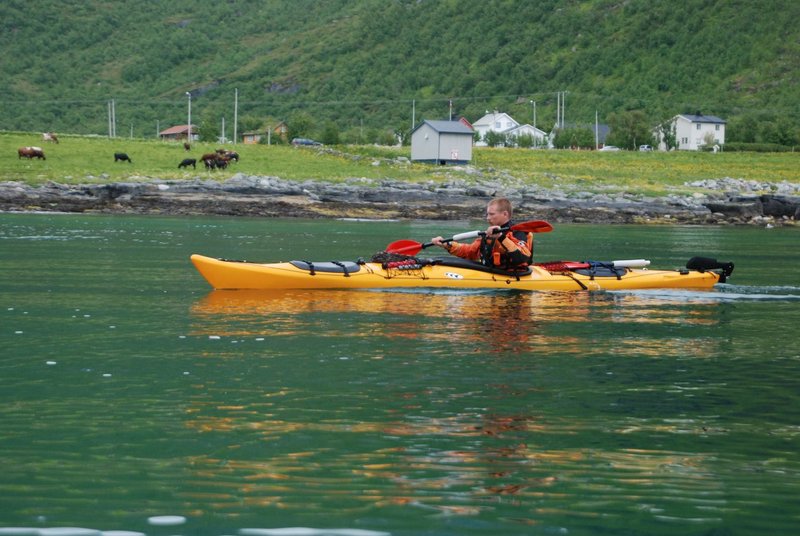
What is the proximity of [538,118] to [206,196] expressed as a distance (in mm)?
80368

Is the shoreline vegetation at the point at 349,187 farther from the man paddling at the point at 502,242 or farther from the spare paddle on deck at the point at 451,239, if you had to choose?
the man paddling at the point at 502,242

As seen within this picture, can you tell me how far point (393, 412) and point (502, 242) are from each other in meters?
8.11

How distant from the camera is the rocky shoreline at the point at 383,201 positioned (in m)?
42.4

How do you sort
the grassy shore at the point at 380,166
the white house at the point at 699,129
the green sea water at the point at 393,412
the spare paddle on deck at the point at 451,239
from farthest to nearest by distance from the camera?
the white house at the point at 699,129
the grassy shore at the point at 380,166
the spare paddle on deck at the point at 451,239
the green sea water at the point at 393,412

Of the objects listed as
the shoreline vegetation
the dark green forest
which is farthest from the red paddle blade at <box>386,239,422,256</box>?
the dark green forest

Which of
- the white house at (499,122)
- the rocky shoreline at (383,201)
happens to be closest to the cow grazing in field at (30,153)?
the rocky shoreline at (383,201)

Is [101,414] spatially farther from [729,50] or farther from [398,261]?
[729,50]

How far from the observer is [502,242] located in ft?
52.8

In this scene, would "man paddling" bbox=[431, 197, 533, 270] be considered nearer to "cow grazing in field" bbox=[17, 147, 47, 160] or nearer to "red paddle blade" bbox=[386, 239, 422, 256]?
"red paddle blade" bbox=[386, 239, 422, 256]

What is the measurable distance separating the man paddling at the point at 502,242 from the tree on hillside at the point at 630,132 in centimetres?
7220

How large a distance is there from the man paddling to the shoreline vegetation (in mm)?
26467

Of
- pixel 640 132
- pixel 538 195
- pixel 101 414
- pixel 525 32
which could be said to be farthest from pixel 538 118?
pixel 101 414

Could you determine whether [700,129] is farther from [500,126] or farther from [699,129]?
[500,126]

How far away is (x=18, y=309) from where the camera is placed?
44.8ft
